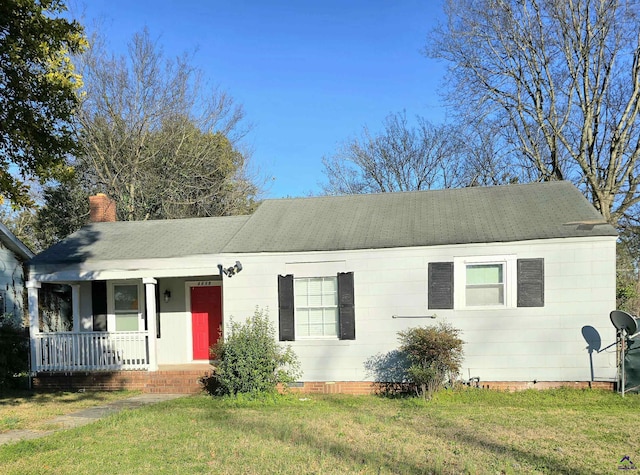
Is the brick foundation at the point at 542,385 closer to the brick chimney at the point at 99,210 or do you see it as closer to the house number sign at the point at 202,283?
the house number sign at the point at 202,283

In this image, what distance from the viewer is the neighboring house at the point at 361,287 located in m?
9.47

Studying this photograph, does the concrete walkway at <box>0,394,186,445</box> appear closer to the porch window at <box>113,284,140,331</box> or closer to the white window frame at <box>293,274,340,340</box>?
the porch window at <box>113,284,140,331</box>

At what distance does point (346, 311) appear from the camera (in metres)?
10.1

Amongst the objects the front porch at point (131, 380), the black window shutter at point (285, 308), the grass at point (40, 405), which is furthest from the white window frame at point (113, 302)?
the black window shutter at point (285, 308)

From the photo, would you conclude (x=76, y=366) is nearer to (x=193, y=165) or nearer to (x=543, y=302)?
(x=543, y=302)

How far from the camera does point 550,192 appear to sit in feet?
37.3

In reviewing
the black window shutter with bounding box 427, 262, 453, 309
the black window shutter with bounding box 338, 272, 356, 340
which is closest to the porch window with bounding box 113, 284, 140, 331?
the black window shutter with bounding box 338, 272, 356, 340

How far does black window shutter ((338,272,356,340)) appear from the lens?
33.1 feet

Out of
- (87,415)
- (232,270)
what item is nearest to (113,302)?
(232,270)

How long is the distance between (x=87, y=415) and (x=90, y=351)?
3.10 meters

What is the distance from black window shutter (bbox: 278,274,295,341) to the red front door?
3.05 meters

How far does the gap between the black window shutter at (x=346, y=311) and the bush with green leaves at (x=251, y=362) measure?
117cm

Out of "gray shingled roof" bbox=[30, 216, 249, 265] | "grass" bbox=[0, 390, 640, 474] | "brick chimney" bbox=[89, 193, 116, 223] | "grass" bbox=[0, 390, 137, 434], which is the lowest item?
"grass" bbox=[0, 390, 137, 434]

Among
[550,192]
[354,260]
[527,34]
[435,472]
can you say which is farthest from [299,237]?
[527,34]
